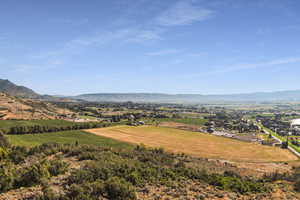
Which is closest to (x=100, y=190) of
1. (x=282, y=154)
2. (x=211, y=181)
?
(x=211, y=181)

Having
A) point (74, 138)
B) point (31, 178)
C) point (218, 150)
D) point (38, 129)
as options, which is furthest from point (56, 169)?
point (38, 129)

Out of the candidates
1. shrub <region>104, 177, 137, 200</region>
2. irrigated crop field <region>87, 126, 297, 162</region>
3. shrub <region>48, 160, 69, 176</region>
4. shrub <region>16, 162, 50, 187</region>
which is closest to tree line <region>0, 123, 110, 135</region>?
irrigated crop field <region>87, 126, 297, 162</region>

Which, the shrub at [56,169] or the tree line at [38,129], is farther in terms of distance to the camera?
the tree line at [38,129]

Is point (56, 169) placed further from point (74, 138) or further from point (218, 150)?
point (218, 150)

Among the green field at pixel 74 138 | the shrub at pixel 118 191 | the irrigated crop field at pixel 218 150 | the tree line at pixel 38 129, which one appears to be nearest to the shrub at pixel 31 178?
the shrub at pixel 118 191

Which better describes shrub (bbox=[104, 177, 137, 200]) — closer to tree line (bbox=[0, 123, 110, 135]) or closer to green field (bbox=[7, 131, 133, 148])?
green field (bbox=[7, 131, 133, 148])

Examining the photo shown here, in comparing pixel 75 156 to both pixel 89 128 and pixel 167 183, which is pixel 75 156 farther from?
pixel 89 128

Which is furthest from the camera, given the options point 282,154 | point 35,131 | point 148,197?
point 35,131

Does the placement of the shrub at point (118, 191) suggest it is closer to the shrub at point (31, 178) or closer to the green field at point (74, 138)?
the shrub at point (31, 178)

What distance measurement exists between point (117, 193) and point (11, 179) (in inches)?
446

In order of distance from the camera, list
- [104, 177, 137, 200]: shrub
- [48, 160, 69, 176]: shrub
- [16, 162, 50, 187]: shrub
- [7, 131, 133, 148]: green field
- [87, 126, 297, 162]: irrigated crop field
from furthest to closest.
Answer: [7, 131, 133, 148]: green field, [87, 126, 297, 162]: irrigated crop field, [48, 160, 69, 176]: shrub, [16, 162, 50, 187]: shrub, [104, 177, 137, 200]: shrub

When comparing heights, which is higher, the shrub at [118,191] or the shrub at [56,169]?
the shrub at [118,191]

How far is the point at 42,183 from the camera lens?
20.5m

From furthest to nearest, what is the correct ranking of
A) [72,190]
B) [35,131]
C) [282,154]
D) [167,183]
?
[35,131]
[282,154]
[167,183]
[72,190]
